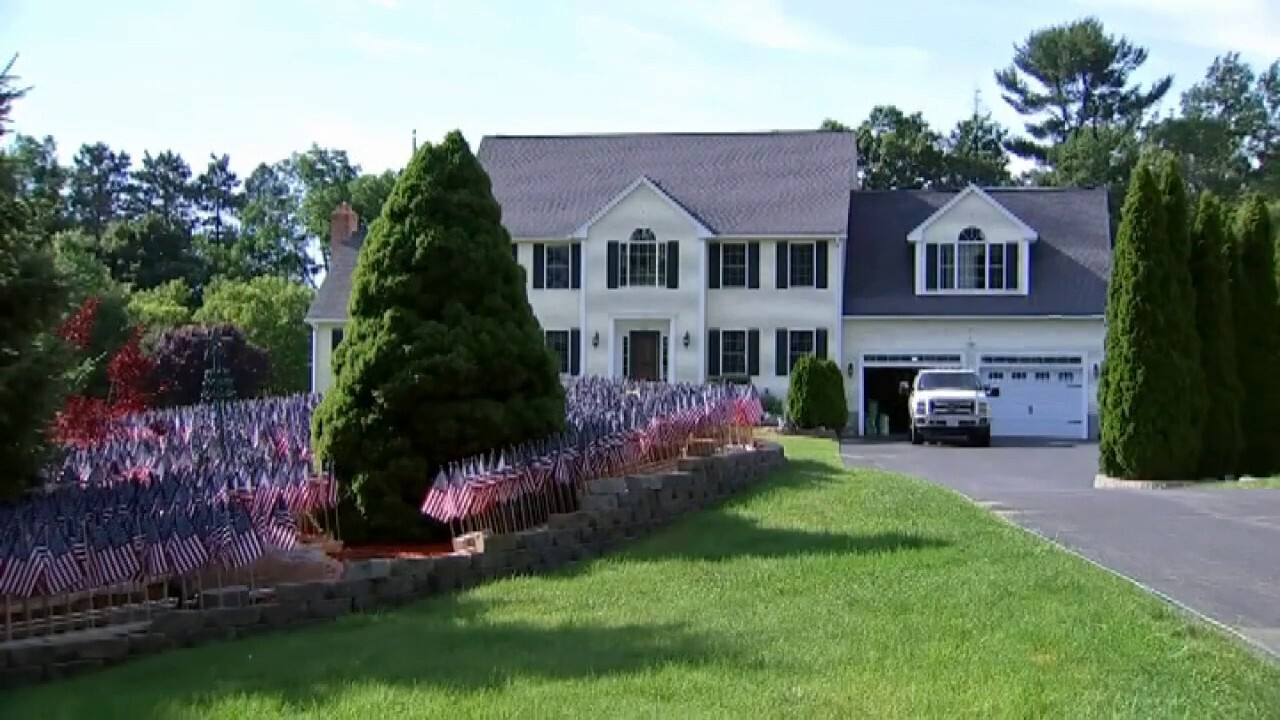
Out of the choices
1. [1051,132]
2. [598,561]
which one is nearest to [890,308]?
[598,561]

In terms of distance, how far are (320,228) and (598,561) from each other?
218 feet

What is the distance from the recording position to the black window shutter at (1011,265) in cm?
4194

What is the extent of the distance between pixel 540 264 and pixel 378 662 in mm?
35728

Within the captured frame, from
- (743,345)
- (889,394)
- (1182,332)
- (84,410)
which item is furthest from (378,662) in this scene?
(889,394)

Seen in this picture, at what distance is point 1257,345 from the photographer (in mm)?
25766

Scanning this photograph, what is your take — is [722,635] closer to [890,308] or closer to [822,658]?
[822,658]

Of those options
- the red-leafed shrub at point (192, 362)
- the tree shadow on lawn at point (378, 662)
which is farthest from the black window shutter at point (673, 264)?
the tree shadow on lawn at point (378, 662)

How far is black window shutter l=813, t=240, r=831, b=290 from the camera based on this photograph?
4203 centimetres

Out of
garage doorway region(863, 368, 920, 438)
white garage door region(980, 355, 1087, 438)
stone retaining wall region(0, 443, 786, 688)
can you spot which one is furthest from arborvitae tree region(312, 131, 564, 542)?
garage doorway region(863, 368, 920, 438)

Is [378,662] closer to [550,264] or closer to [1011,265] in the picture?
[550,264]

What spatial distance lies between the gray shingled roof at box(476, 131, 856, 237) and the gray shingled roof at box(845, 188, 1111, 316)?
167 cm

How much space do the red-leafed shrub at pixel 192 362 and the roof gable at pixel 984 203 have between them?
62.6 feet

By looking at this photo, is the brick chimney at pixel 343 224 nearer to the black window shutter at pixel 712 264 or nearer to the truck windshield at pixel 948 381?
the black window shutter at pixel 712 264

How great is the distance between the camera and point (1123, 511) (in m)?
16.4
